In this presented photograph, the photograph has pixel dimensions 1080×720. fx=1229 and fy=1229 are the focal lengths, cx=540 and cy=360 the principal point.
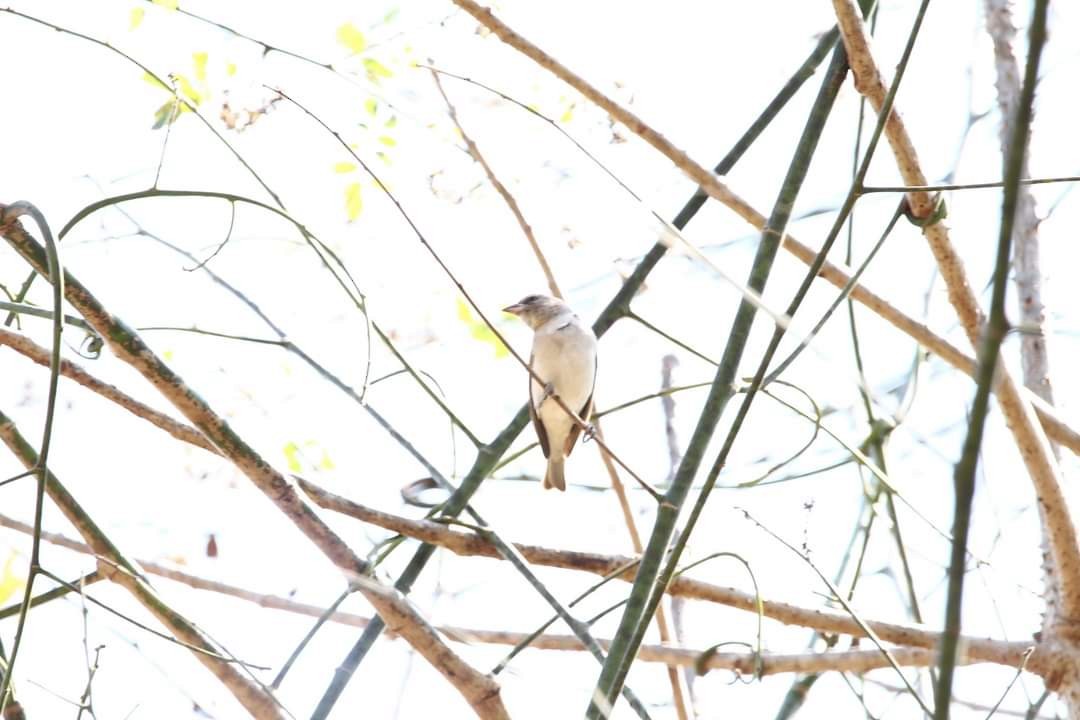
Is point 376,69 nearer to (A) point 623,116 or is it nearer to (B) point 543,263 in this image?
(B) point 543,263

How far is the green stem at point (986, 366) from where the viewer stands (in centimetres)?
78

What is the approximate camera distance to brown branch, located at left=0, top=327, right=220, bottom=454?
8.43ft

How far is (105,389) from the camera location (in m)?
2.57

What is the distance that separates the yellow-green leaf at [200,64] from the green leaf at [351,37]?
503 millimetres

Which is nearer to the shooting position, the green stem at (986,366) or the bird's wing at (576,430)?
the green stem at (986,366)

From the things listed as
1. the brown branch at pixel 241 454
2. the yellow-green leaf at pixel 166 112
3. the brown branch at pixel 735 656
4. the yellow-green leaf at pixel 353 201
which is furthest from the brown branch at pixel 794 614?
the yellow-green leaf at pixel 353 201

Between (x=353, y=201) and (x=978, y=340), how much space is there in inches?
117

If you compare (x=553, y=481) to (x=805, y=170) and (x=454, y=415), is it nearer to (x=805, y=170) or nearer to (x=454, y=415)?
(x=454, y=415)

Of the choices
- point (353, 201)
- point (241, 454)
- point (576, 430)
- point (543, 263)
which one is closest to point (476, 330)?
point (353, 201)

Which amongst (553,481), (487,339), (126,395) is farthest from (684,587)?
(553,481)

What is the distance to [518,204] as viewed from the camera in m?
4.25

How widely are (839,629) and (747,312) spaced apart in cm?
147

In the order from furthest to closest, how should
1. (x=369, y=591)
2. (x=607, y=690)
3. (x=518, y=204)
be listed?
(x=518, y=204), (x=369, y=591), (x=607, y=690)

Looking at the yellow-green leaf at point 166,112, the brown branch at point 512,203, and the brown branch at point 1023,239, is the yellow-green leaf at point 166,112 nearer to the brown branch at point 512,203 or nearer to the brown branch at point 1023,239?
the brown branch at point 512,203
